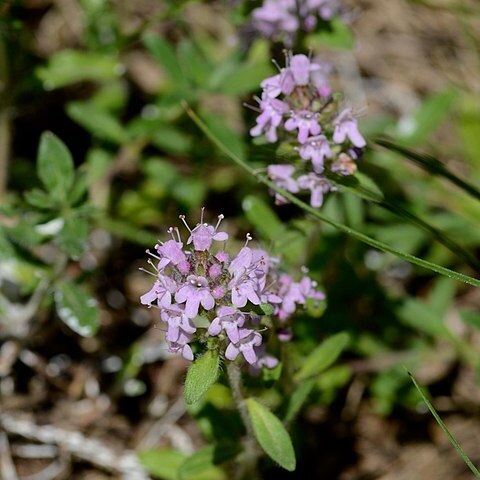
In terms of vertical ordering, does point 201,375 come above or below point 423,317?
above

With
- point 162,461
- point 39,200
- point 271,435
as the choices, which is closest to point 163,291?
point 271,435

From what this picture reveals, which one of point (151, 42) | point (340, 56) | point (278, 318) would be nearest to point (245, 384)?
point (278, 318)

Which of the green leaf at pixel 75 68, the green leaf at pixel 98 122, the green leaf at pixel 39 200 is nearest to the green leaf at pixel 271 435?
the green leaf at pixel 39 200

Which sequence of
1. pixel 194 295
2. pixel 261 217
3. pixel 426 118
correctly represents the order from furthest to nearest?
pixel 426 118
pixel 261 217
pixel 194 295

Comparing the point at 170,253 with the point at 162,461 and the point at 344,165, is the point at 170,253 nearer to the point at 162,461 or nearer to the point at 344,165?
the point at 344,165

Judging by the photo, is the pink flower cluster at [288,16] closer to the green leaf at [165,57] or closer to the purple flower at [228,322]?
the green leaf at [165,57]

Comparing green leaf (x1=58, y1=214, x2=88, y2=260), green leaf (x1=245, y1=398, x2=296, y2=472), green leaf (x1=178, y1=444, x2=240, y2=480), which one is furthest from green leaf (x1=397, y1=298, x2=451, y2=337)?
green leaf (x1=58, y1=214, x2=88, y2=260)

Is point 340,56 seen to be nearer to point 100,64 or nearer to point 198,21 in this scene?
point 198,21
